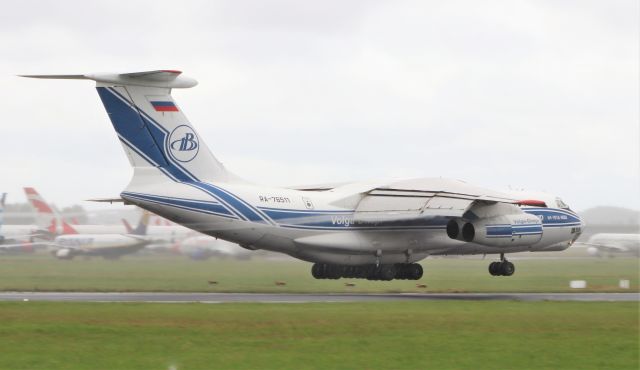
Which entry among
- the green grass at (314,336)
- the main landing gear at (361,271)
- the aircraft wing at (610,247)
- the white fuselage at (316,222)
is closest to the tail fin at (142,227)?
the main landing gear at (361,271)

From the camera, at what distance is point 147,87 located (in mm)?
27672

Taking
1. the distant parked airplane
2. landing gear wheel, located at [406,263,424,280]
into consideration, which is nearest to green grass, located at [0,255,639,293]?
landing gear wheel, located at [406,263,424,280]

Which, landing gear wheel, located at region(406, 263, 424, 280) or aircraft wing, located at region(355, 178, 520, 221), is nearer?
aircraft wing, located at region(355, 178, 520, 221)

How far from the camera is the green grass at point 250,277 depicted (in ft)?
108

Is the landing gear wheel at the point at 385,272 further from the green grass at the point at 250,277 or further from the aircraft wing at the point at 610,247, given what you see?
the aircraft wing at the point at 610,247

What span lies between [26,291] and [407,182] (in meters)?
12.0

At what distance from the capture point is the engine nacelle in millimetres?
Answer: 30719

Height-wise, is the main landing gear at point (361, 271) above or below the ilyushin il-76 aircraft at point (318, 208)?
below

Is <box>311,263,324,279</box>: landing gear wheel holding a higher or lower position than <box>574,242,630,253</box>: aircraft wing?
lower

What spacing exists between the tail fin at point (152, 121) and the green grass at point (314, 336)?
16.9 ft

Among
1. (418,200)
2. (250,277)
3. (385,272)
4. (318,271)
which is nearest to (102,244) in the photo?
(250,277)

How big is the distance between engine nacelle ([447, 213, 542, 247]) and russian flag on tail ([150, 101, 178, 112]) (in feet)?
29.6

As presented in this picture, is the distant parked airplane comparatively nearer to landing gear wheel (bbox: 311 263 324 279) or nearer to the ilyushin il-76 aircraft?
landing gear wheel (bbox: 311 263 324 279)

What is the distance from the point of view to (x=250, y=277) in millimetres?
36219
